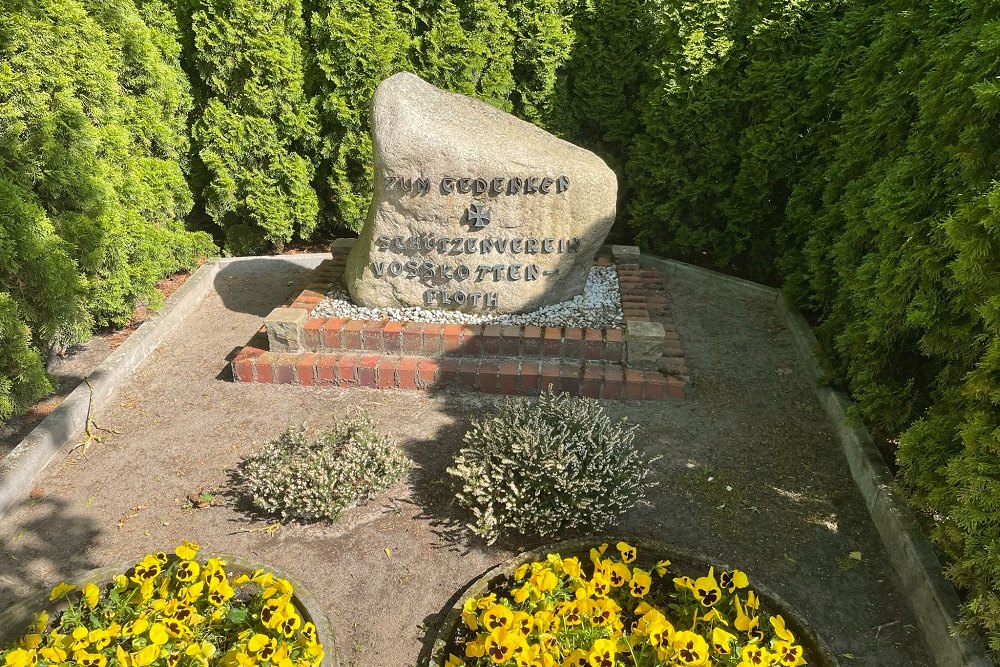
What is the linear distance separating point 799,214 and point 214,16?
6.23m

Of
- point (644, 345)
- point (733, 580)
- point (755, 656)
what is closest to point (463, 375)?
point (644, 345)

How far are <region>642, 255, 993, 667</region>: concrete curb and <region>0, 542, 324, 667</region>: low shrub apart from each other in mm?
2918

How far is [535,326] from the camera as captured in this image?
5.36 m

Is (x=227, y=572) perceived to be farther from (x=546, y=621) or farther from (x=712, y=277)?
(x=712, y=277)

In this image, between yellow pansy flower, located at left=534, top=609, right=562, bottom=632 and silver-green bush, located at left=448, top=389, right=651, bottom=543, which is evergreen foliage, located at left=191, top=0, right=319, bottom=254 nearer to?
silver-green bush, located at left=448, top=389, right=651, bottom=543

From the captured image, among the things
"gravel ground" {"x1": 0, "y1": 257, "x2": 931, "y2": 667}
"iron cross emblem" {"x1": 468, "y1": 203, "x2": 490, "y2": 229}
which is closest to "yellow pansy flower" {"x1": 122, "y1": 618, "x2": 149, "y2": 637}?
"gravel ground" {"x1": 0, "y1": 257, "x2": 931, "y2": 667}

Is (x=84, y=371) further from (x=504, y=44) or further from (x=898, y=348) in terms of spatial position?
(x=898, y=348)

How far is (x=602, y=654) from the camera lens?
2518 mm

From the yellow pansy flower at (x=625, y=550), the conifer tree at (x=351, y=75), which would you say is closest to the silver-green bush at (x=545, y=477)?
the yellow pansy flower at (x=625, y=550)

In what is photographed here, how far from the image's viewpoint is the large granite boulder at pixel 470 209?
5117 mm

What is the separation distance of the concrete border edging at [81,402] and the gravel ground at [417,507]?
0.32 ft

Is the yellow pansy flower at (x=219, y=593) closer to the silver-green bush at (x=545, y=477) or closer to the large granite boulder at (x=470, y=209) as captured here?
the silver-green bush at (x=545, y=477)

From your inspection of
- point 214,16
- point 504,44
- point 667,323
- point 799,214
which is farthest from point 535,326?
point 214,16

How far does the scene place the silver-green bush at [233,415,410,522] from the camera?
3.74 metres
